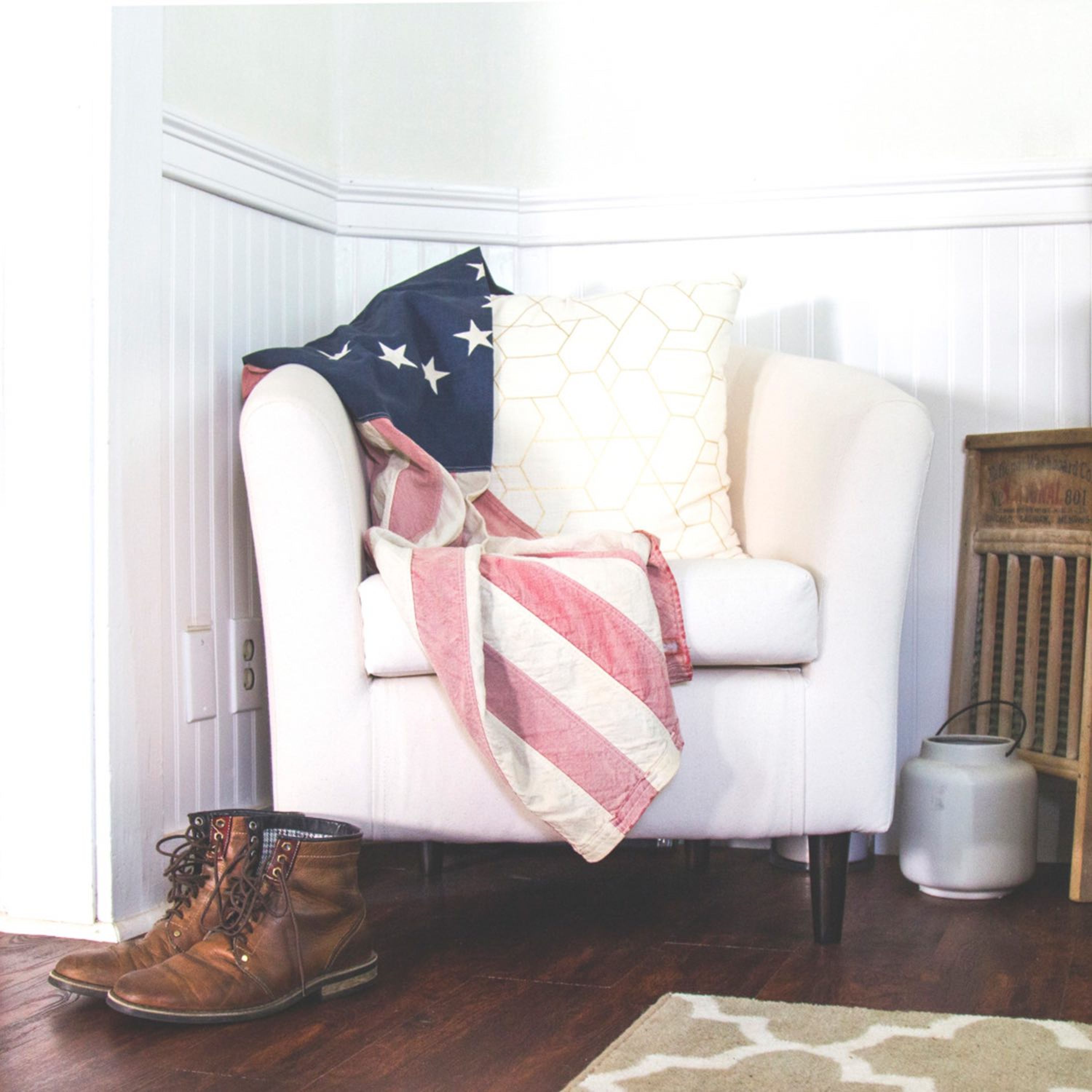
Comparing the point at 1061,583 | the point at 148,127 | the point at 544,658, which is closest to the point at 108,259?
the point at 148,127

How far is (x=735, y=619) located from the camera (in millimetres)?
1399

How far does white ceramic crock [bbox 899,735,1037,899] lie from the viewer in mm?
1678

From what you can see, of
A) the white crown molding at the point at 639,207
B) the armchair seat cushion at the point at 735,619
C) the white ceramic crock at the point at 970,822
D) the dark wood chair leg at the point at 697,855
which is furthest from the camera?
the white crown molding at the point at 639,207

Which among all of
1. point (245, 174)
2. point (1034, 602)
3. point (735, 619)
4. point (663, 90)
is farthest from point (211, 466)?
point (1034, 602)

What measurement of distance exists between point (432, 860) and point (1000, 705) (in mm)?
882

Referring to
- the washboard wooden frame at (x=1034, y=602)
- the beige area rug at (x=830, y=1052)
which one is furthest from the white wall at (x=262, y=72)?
the beige area rug at (x=830, y=1052)

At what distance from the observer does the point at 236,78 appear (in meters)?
1.90

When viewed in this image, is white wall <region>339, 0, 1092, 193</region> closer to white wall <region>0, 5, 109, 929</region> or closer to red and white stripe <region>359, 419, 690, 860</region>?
white wall <region>0, 5, 109, 929</region>

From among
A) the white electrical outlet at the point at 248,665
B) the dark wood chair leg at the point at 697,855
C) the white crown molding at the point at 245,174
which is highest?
the white crown molding at the point at 245,174

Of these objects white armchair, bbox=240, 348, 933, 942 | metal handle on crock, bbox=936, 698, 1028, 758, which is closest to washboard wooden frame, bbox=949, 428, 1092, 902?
metal handle on crock, bbox=936, 698, 1028, 758

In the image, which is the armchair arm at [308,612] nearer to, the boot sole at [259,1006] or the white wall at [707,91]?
the boot sole at [259,1006]

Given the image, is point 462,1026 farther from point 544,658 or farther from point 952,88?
point 952,88

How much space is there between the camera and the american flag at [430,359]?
171cm

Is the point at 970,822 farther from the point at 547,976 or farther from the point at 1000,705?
the point at 547,976
